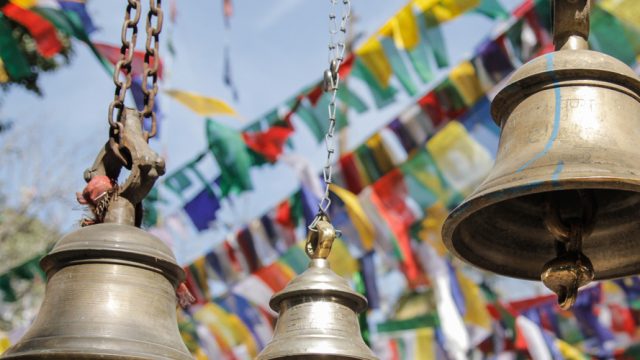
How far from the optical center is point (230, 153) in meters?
7.69

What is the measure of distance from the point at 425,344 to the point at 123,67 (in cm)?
657

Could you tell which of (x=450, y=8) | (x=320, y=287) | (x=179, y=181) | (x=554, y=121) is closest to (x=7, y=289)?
(x=179, y=181)

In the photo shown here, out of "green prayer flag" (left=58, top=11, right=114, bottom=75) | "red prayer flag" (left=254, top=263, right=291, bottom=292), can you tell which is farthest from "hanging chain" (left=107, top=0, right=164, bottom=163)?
"red prayer flag" (left=254, top=263, right=291, bottom=292)

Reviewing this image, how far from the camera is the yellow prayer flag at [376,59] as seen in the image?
720 cm

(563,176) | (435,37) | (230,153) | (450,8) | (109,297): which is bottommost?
(109,297)

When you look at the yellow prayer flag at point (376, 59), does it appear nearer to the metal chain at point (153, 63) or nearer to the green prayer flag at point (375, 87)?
the green prayer flag at point (375, 87)

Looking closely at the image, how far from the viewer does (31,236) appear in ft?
62.1

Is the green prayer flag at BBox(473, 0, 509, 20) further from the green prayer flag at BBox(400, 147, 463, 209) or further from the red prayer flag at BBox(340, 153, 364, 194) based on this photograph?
the red prayer flag at BBox(340, 153, 364, 194)

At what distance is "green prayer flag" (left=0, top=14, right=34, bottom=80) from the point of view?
255 inches

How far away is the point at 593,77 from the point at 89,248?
4.95 ft

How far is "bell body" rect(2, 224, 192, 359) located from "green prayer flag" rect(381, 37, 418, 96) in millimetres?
4794

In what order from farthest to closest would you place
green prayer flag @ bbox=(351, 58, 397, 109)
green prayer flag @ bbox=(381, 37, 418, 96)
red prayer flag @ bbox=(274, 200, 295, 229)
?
red prayer flag @ bbox=(274, 200, 295, 229), green prayer flag @ bbox=(351, 58, 397, 109), green prayer flag @ bbox=(381, 37, 418, 96)

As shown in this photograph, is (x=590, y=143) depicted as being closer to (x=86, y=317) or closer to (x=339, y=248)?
(x=86, y=317)

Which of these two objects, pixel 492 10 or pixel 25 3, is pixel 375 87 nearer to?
pixel 492 10
